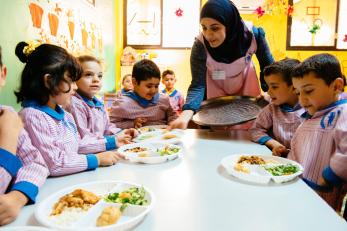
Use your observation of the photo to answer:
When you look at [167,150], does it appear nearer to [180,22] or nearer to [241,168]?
[241,168]

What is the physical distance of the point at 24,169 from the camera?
2.86 feet

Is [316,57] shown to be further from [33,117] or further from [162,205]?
[33,117]

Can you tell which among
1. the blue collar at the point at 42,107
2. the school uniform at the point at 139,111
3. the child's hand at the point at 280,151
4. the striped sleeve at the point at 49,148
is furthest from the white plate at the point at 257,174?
the school uniform at the point at 139,111

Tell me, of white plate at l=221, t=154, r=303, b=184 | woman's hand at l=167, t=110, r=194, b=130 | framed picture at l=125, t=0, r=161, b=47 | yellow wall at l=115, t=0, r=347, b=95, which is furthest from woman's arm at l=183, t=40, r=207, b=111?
framed picture at l=125, t=0, r=161, b=47

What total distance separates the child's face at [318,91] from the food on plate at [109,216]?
959mm

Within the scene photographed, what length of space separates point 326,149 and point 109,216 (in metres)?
0.93

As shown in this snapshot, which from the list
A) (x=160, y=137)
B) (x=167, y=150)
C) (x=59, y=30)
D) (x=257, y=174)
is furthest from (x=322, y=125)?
(x=59, y=30)

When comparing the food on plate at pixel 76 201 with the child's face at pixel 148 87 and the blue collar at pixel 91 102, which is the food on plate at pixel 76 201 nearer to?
the blue collar at pixel 91 102

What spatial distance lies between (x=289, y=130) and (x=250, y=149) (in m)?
0.31

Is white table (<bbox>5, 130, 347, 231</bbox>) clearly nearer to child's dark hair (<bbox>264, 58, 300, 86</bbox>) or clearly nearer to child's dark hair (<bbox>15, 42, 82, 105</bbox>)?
child's dark hair (<bbox>15, 42, 82, 105</bbox>)

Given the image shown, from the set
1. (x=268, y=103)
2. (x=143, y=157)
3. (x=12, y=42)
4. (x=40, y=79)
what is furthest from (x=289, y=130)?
(x=12, y=42)

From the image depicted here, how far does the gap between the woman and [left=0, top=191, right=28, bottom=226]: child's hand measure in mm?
1086

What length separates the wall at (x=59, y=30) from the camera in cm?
178

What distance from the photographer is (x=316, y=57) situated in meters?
1.29
